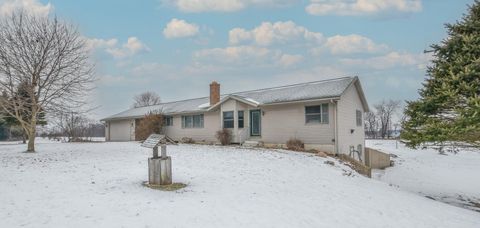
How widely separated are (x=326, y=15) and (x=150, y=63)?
46.2 feet

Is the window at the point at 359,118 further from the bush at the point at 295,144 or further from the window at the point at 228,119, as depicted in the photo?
the window at the point at 228,119

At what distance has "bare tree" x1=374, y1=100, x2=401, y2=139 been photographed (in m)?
67.5

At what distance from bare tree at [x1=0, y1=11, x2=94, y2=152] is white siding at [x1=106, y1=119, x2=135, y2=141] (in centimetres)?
1349

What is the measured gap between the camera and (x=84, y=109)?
21.6 m

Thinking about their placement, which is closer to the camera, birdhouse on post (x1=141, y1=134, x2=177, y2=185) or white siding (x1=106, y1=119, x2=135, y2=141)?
birdhouse on post (x1=141, y1=134, x2=177, y2=185)

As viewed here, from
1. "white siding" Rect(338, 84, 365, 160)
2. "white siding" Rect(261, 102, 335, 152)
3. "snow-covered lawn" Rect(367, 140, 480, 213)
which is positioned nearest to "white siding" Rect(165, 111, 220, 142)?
"white siding" Rect(261, 102, 335, 152)

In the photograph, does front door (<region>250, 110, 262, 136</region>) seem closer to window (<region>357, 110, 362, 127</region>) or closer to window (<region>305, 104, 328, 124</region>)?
window (<region>305, 104, 328, 124</region>)

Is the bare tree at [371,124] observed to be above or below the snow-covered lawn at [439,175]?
above

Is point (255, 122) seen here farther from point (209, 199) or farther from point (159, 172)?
point (209, 199)

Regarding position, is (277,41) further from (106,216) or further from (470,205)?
(106,216)

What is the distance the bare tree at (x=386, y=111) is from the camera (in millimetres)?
67500

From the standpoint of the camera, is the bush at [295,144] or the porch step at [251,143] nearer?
the bush at [295,144]

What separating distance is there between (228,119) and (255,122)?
7.31 ft

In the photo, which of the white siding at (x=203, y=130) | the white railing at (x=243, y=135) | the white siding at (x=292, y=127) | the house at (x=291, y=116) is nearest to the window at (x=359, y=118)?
the house at (x=291, y=116)
